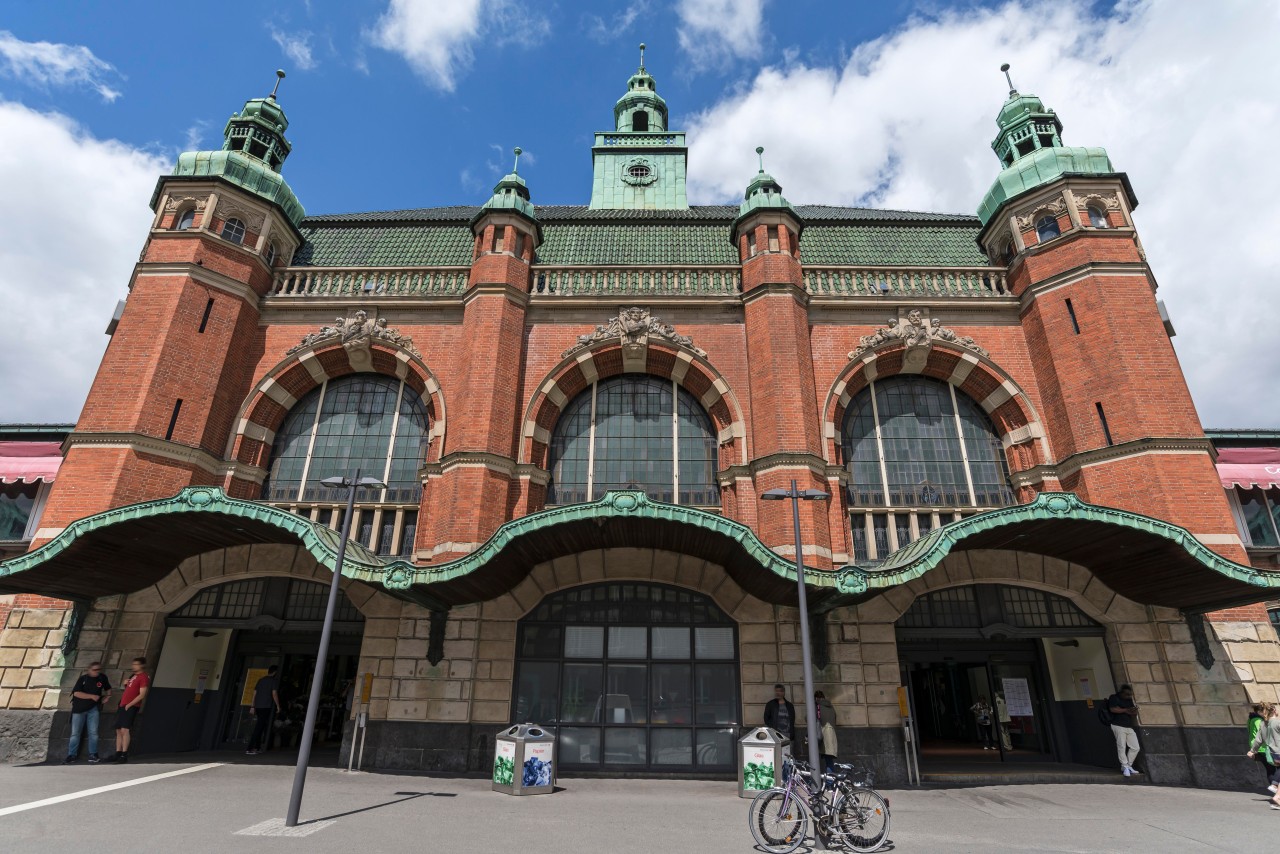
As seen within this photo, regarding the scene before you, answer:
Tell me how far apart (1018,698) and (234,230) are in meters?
25.5

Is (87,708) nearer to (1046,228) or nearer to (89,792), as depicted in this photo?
(89,792)

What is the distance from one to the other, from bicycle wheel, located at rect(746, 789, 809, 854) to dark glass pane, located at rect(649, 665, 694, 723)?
6.61 metres

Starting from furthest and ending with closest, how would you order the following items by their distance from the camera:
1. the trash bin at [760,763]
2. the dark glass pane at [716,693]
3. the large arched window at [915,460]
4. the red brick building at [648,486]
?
the large arched window at [915,460] < the dark glass pane at [716,693] < the red brick building at [648,486] < the trash bin at [760,763]

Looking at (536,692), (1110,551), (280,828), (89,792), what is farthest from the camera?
(536,692)

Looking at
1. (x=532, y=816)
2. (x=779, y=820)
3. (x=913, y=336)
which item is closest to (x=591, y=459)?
(x=532, y=816)

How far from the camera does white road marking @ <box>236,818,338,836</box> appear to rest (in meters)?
8.12

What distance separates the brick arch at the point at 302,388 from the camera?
17.1m

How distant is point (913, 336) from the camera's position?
17625mm

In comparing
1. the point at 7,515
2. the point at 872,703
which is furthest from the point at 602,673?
the point at 7,515

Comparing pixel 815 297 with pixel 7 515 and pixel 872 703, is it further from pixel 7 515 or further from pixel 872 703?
pixel 7 515

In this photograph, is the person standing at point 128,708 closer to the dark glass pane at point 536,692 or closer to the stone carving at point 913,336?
the dark glass pane at point 536,692

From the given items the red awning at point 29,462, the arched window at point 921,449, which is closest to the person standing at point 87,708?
the red awning at point 29,462

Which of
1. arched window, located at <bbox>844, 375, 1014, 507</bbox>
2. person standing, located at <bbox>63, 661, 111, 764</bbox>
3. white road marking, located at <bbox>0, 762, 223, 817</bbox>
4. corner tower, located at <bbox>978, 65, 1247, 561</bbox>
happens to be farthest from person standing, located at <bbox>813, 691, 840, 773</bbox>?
person standing, located at <bbox>63, 661, 111, 764</bbox>

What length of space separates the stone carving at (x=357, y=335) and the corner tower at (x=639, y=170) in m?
14.4
